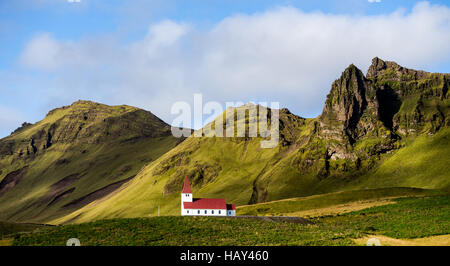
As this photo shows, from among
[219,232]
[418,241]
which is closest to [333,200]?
[418,241]

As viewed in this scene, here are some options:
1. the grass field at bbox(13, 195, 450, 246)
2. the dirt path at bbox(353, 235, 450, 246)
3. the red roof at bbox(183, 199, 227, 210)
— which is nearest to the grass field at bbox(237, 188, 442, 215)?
the red roof at bbox(183, 199, 227, 210)

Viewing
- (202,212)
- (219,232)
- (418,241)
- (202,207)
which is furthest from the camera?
(202,207)

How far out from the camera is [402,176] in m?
190

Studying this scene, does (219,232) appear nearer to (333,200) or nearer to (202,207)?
(202,207)

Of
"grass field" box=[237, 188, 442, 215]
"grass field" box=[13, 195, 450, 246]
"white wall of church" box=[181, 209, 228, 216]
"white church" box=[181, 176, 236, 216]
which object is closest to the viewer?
"grass field" box=[13, 195, 450, 246]

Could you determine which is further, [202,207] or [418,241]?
[202,207]

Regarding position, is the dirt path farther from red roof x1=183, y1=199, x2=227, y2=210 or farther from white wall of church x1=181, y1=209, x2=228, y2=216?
red roof x1=183, y1=199, x2=227, y2=210

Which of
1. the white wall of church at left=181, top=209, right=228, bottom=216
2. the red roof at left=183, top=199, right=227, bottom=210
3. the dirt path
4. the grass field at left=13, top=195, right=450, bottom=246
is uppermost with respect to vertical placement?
the red roof at left=183, top=199, right=227, bottom=210

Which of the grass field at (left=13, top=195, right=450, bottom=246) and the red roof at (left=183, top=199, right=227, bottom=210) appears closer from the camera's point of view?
the grass field at (left=13, top=195, right=450, bottom=246)

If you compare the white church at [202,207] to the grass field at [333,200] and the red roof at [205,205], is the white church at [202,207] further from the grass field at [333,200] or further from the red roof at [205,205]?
the grass field at [333,200]

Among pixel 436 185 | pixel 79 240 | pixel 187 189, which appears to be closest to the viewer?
pixel 79 240
